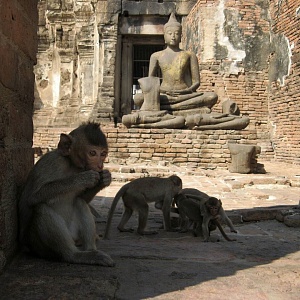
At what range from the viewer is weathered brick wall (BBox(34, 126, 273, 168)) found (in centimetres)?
1091

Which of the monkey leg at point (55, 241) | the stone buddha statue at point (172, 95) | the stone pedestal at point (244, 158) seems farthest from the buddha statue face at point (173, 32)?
the monkey leg at point (55, 241)

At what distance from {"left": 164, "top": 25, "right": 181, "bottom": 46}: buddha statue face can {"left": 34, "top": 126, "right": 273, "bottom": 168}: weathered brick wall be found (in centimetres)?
380

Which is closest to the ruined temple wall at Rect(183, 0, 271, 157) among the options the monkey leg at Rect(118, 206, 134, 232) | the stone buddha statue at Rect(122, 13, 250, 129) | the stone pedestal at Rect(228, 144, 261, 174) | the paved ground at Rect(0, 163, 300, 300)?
the stone buddha statue at Rect(122, 13, 250, 129)

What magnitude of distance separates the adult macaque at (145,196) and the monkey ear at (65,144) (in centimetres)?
135

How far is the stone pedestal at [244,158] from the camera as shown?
10.1 m

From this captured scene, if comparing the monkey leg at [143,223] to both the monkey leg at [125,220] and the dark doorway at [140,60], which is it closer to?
the monkey leg at [125,220]

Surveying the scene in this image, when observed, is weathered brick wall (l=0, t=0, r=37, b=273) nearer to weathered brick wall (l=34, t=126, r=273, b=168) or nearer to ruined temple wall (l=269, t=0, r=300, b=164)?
weathered brick wall (l=34, t=126, r=273, b=168)

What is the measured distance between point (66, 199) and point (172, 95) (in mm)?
10296

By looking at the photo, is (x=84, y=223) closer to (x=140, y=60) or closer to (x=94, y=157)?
(x=94, y=157)

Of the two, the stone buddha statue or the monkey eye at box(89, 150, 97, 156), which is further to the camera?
the stone buddha statue

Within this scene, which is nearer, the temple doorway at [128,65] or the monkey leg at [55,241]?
the monkey leg at [55,241]

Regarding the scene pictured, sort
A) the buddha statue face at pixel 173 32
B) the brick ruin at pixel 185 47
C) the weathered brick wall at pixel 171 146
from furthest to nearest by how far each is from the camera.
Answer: the buddha statue face at pixel 173 32 < the brick ruin at pixel 185 47 < the weathered brick wall at pixel 171 146

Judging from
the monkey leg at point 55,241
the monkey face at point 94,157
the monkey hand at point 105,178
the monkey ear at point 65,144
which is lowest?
the monkey leg at point 55,241

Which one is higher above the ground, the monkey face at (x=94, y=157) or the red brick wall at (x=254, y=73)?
the red brick wall at (x=254, y=73)
